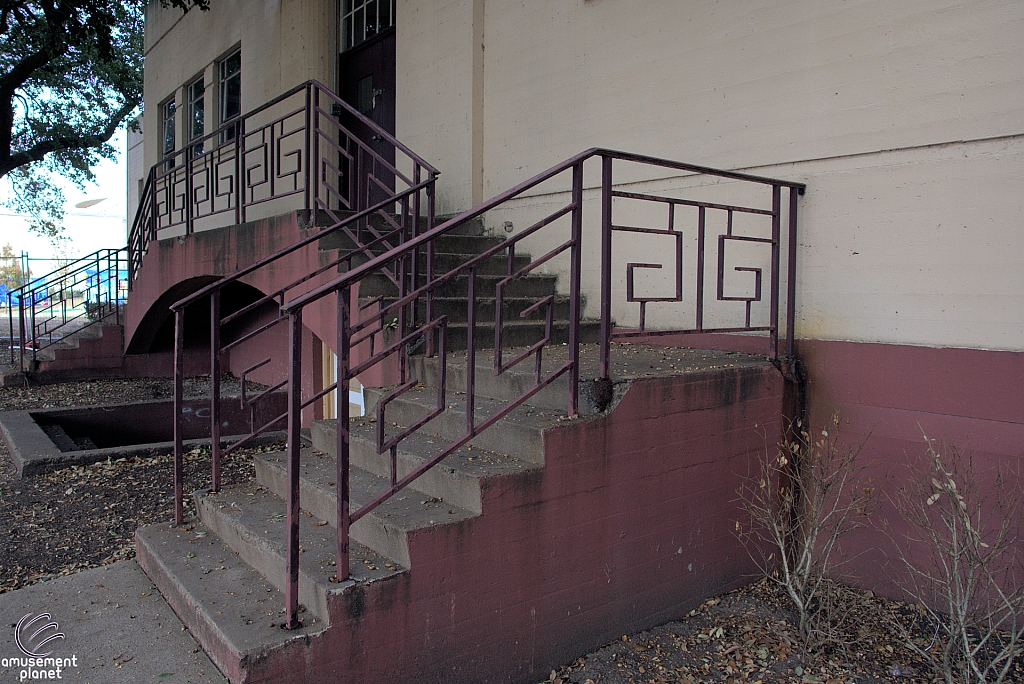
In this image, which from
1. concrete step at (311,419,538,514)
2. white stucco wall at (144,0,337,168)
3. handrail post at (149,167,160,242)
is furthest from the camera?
white stucco wall at (144,0,337,168)

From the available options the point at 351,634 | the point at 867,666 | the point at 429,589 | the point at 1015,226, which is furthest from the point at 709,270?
the point at 351,634

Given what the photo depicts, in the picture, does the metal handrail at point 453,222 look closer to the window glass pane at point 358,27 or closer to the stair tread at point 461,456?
the stair tread at point 461,456

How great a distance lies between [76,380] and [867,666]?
9609 millimetres

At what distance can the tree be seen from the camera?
42.1ft

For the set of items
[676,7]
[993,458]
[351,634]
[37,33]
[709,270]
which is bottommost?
[351,634]

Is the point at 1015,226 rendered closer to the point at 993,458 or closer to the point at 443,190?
the point at 993,458

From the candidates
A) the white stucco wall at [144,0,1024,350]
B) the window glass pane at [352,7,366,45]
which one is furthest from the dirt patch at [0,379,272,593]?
the window glass pane at [352,7,366,45]

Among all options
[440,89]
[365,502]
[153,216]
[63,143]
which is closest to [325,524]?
[365,502]

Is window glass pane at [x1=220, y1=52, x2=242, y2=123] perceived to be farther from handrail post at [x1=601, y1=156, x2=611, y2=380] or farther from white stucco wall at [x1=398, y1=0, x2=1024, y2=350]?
handrail post at [x1=601, y1=156, x2=611, y2=380]

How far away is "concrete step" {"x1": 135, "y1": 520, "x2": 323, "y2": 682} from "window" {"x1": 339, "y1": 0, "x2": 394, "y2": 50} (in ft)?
19.2

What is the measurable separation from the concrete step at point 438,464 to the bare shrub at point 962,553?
1762mm

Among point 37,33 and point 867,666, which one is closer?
point 867,666

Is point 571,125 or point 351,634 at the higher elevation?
point 571,125

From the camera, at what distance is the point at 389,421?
13.2ft
